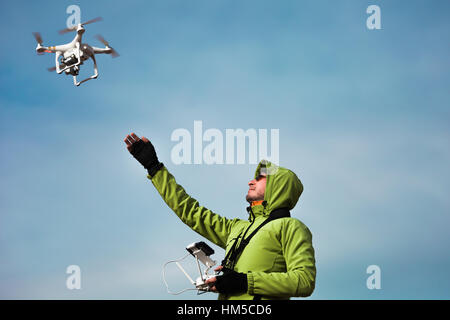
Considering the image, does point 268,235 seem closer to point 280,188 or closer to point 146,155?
point 280,188

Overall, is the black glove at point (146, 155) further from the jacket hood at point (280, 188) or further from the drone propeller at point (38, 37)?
the drone propeller at point (38, 37)

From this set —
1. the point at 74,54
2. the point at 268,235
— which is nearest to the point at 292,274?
the point at 268,235

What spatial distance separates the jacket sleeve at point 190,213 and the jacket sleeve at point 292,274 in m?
1.36

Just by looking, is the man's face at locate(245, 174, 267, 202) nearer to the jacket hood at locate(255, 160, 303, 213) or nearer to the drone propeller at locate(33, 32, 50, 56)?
the jacket hood at locate(255, 160, 303, 213)

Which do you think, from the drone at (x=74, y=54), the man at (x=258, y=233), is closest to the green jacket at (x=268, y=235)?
the man at (x=258, y=233)

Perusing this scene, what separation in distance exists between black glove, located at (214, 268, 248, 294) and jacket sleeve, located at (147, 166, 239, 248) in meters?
1.71

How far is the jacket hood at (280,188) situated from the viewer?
8.66 metres

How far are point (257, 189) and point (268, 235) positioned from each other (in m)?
0.87

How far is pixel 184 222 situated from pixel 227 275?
2.00 meters

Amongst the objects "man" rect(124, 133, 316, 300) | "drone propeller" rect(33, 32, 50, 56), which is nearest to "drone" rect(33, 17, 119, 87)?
"drone propeller" rect(33, 32, 50, 56)
